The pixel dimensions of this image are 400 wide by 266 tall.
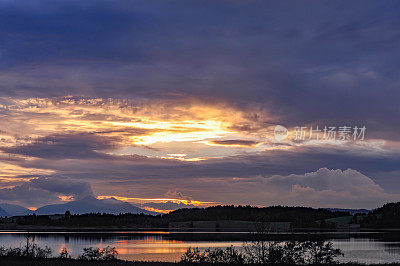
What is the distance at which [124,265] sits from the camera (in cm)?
3906

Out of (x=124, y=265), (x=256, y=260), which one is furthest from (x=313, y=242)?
(x=124, y=265)

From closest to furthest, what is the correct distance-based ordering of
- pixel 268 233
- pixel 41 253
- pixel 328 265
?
pixel 328 265 → pixel 268 233 → pixel 41 253

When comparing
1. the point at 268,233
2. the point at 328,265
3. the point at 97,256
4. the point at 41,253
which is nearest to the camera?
the point at 328,265

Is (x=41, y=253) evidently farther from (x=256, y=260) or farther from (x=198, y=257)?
(x=256, y=260)

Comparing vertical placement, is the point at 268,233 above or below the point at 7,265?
above

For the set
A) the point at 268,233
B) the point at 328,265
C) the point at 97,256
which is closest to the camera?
the point at 328,265

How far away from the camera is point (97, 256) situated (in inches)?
1786

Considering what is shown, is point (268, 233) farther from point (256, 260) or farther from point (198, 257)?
point (198, 257)

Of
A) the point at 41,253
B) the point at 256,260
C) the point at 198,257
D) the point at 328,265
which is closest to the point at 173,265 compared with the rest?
the point at 198,257

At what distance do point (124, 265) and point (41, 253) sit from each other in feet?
47.3

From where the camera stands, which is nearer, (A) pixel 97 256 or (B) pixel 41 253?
(A) pixel 97 256

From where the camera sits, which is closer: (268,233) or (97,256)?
(268,233)

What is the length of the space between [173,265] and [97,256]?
986 centimetres

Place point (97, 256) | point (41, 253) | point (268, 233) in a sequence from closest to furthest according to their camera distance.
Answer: point (268, 233)
point (97, 256)
point (41, 253)
